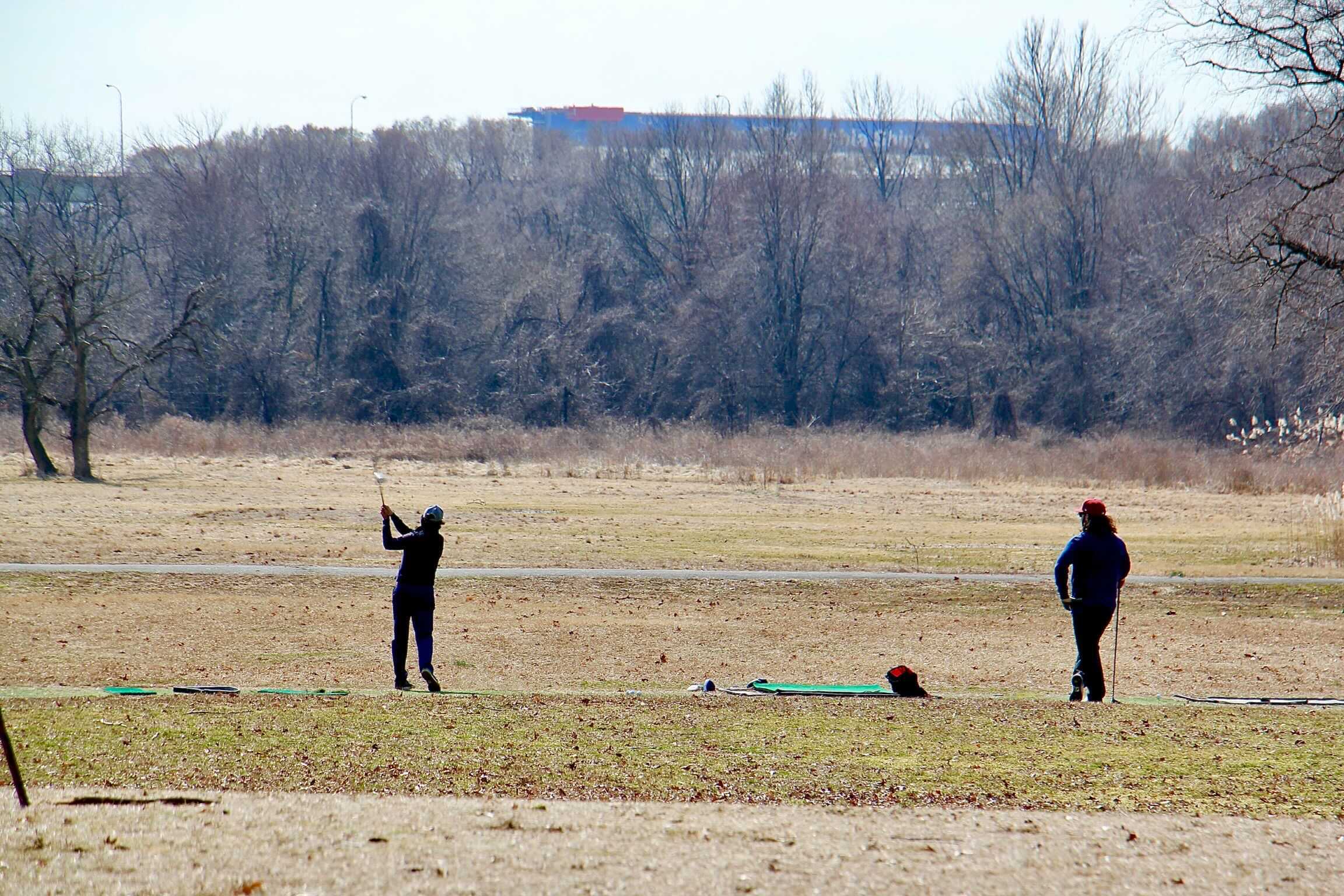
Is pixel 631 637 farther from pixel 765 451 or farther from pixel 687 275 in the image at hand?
pixel 687 275

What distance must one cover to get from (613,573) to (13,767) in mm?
17236

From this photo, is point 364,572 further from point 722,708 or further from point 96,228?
point 96,228

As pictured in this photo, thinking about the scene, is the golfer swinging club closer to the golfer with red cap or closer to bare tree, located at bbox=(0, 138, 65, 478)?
the golfer with red cap

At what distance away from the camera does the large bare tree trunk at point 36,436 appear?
136ft

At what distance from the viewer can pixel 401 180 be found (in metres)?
79.8

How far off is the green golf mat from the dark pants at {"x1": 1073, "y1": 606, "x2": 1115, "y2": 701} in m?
1.80

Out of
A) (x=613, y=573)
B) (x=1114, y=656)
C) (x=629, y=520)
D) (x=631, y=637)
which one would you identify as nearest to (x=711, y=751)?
(x=1114, y=656)

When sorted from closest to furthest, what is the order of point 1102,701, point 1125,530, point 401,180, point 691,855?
point 691,855 → point 1102,701 → point 1125,530 → point 401,180

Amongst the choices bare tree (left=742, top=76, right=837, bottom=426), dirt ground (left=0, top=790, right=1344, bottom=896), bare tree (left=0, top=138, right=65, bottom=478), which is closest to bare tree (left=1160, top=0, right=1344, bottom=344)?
dirt ground (left=0, top=790, right=1344, bottom=896)

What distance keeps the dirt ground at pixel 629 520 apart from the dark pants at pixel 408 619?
1128 cm

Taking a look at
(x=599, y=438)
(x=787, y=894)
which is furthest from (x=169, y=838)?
(x=599, y=438)

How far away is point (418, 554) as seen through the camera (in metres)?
12.5

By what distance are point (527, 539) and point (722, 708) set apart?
17818 mm

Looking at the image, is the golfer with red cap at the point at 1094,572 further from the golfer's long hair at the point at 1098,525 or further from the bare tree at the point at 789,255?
the bare tree at the point at 789,255
